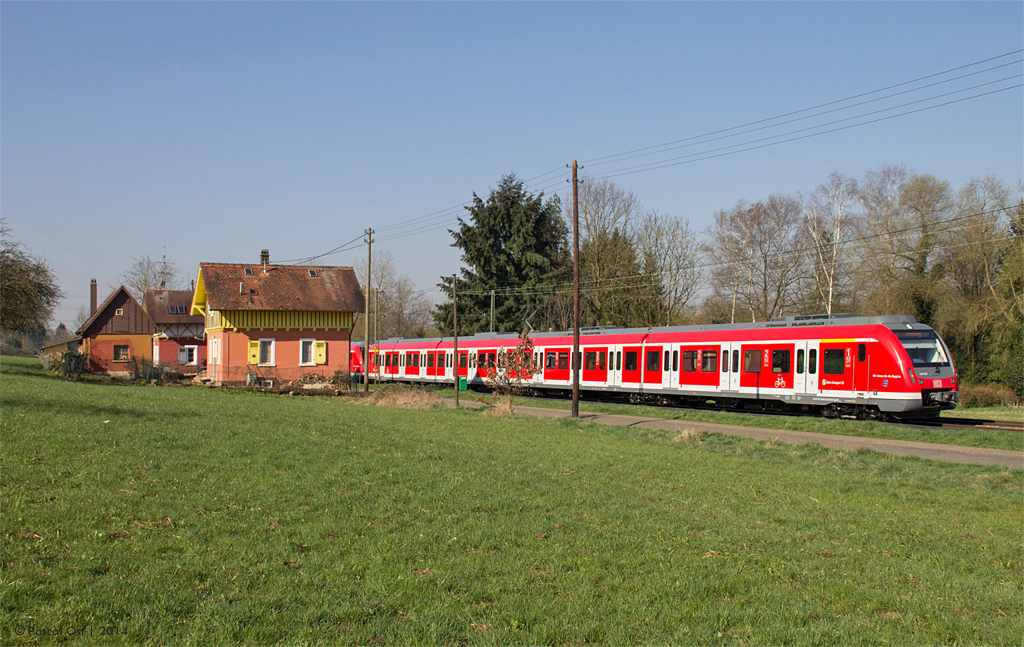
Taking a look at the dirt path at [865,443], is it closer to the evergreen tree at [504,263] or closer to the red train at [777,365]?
the red train at [777,365]

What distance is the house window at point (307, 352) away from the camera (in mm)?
39344

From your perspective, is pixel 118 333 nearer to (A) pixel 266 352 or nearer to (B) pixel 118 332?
(B) pixel 118 332

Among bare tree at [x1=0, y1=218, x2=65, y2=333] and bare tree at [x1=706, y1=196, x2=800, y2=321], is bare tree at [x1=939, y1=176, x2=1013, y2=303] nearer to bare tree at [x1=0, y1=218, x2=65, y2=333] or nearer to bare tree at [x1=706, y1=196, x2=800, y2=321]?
bare tree at [x1=706, y1=196, x2=800, y2=321]

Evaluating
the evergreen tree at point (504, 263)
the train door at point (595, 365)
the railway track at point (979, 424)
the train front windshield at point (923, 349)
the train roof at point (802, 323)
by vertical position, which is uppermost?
the evergreen tree at point (504, 263)

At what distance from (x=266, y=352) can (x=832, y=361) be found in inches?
Result: 1081

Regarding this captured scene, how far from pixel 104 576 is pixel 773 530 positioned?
260 inches

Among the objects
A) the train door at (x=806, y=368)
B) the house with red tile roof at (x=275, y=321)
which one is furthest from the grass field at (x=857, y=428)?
the house with red tile roof at (x=275, y=321)

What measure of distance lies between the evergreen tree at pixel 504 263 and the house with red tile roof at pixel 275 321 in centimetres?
1779

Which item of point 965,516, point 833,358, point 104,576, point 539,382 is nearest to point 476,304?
point 539,382

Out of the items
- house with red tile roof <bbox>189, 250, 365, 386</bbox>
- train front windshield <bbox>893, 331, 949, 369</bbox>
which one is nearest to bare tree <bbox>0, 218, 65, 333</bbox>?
house with red tile roof <bbox>189, 250, 365, 386</bbox>

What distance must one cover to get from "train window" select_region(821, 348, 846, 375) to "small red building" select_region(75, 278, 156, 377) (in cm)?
5468

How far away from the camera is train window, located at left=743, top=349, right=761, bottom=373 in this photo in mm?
26308

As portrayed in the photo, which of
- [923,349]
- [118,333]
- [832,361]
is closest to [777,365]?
[832,361]

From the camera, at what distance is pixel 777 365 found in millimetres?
25562
